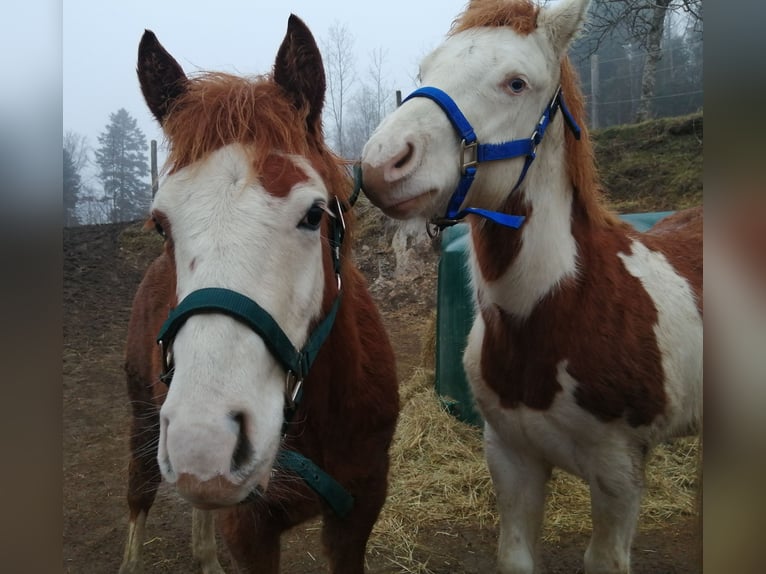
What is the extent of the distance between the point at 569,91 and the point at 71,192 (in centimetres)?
197

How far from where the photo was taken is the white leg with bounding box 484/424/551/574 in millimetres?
2090

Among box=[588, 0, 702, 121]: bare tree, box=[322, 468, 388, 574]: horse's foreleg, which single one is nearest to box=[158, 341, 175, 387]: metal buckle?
box=[322, 468, 388, 574]: horse's foreleg

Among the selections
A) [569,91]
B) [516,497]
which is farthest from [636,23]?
[516,497]

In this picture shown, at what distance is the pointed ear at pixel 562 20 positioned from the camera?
176 centimetres

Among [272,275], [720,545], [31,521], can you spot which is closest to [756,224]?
[720,545]

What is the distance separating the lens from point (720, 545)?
118 centimetres

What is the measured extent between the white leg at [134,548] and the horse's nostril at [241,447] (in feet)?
5.50

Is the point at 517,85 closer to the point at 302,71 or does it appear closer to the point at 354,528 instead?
the point at 302,71

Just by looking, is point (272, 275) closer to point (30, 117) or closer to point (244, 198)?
point (244, 198)

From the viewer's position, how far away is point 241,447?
113 centimetres

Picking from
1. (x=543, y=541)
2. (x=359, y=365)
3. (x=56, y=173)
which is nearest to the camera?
(x=56, y=173)

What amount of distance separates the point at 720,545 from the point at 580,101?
1.42 meters

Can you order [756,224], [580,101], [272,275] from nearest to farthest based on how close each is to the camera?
[756,224] → [272,275] → [580,101]

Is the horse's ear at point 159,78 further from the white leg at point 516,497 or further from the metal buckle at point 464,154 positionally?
the white leg at point 516,497
